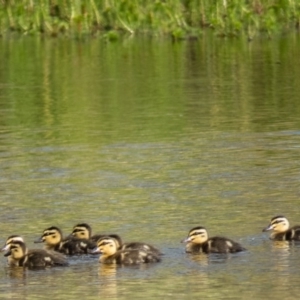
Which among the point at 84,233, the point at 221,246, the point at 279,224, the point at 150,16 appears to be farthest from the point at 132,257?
the point at 150,16

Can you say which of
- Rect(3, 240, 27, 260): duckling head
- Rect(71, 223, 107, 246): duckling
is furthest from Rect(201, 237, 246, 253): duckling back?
Rect(3, 240, 27, 260): duckling head

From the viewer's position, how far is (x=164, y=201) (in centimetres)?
1417

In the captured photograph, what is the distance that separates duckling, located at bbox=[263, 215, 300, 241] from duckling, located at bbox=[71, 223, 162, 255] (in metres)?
1.09

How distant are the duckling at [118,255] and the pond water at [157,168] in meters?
0.08

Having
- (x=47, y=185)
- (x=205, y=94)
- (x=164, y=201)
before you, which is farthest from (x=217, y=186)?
(x=205, y=94)

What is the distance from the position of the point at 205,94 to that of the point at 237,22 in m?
12.3

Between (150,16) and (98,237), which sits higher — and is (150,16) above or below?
above

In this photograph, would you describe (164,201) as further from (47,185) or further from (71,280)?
(71,280)

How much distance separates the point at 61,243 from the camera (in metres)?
12.3

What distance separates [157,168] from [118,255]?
433 cm

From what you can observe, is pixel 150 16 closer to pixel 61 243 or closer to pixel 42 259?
pixel 61 243

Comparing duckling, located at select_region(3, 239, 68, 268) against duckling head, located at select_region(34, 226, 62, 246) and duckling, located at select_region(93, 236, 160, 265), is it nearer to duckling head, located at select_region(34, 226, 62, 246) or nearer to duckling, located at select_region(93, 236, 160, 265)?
duckling, located at select_region(93, 236, 160, 265)

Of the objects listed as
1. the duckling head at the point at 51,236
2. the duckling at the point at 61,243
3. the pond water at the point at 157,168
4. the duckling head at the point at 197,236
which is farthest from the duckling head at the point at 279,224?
the duckling head at the point at 51,236

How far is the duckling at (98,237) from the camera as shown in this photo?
461 inches
